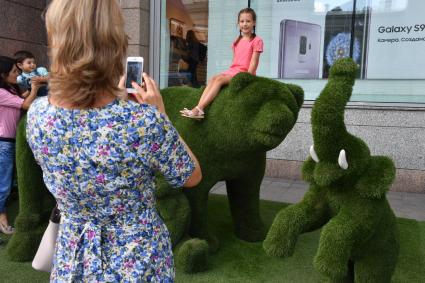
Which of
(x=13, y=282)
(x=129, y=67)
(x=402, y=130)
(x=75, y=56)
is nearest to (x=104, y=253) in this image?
(x=75, y=56)

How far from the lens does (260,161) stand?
11.9ft

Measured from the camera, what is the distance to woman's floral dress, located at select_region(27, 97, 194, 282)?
127 centimetres

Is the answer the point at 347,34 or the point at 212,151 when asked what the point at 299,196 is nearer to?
the point at 212,151

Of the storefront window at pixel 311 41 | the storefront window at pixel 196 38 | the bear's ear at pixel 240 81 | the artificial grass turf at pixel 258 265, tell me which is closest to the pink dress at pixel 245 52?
the bear's ear at pixel 240 81

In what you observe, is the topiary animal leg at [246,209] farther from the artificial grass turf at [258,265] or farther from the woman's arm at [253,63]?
the woman's arm at [253,63]

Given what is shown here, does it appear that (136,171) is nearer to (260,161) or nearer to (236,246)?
(260,161)

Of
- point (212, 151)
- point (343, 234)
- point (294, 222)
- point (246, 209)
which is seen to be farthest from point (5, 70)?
point (343, 234)

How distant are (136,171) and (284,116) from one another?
5.90ft

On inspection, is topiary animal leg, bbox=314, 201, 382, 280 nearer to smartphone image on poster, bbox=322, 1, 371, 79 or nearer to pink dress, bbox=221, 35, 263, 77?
pink dress, bbox=221, 35, 263, 77

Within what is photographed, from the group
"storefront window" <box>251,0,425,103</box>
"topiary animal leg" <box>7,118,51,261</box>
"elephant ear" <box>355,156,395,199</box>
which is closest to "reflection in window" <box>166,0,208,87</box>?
"storefront window" <box>251,0,425,103</box>

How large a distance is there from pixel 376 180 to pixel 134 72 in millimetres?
1446

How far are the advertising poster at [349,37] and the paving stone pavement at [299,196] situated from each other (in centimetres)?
181

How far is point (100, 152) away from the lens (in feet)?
4.17

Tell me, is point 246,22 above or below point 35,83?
above
